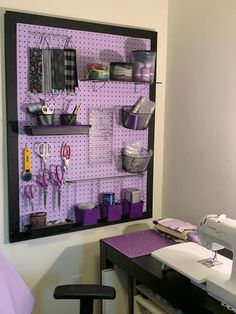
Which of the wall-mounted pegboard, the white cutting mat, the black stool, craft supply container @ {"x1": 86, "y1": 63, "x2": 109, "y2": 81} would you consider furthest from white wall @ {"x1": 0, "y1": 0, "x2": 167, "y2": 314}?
the white cutting mat

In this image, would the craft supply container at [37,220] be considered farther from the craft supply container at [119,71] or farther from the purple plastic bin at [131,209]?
the craft supply container at [119,71]

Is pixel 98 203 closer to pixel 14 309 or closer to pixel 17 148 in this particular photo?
pixel 17 148

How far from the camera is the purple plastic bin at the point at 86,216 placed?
2.02 meters

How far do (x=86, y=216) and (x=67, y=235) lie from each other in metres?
0.16

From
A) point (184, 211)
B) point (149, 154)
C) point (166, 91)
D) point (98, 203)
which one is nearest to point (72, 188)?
point (98, 203)

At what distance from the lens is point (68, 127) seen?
1.85 metres

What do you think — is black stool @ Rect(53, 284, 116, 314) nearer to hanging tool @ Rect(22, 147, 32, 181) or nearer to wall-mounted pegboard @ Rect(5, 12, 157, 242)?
wall-mounted pegboard @ Rect(5, 12, 157, 242)

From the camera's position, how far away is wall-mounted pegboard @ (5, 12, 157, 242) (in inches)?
71.0

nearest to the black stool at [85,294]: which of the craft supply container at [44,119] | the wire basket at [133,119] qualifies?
the craft supply container at [44,119]

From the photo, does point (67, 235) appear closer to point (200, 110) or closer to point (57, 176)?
point (57, 176)

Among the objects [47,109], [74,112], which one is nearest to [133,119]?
[74,112]

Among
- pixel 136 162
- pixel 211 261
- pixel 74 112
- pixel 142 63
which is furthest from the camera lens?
pixel 136 162

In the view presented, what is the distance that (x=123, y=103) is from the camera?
2.14 metres

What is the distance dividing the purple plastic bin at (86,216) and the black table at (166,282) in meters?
0.14
